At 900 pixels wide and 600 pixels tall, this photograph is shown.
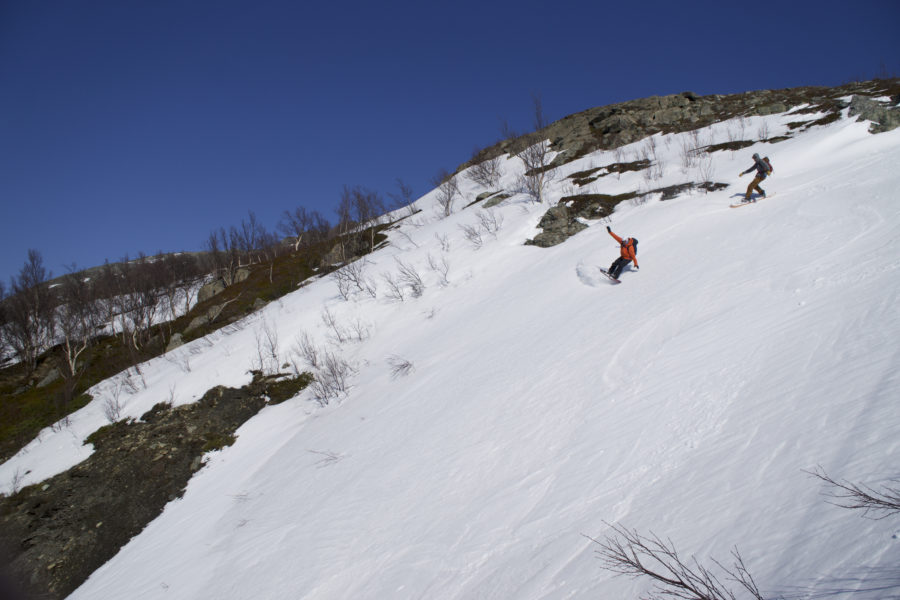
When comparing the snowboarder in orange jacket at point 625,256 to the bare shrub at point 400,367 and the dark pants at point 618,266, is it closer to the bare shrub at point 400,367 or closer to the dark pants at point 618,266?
the dark pants at point 618,266

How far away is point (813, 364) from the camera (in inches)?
156

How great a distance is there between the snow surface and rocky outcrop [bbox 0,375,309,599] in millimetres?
690

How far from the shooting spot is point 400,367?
1074 cm

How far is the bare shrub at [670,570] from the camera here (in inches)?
82.0

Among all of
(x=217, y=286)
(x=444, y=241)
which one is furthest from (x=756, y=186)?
(x=217, y=286)

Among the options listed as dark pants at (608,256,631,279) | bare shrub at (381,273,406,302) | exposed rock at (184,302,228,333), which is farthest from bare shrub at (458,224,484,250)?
exposed rock at (184,302,228,333)

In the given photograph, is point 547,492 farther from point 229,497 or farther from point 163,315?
point 163,315

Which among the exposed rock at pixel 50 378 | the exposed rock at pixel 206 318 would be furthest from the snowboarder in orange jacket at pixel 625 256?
the exposed rock at pixel 50 378

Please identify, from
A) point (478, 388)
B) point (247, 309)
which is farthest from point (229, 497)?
point (247, 309)

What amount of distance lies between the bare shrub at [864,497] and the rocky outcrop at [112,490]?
1318 centimetres

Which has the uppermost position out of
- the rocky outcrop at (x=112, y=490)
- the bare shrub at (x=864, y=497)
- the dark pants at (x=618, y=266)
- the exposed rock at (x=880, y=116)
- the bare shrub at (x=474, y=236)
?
the exposed rock at (x=880, y=116)

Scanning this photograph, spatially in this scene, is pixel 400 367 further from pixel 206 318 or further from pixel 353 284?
pixel 206 318

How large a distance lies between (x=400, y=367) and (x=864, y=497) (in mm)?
9479

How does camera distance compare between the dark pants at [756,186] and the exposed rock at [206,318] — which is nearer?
the dark pants at [756,186]
